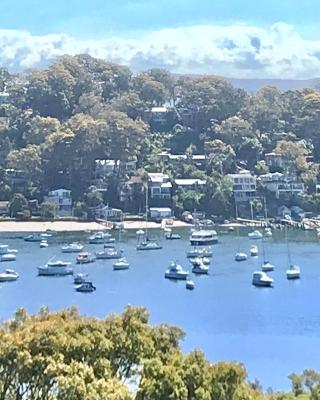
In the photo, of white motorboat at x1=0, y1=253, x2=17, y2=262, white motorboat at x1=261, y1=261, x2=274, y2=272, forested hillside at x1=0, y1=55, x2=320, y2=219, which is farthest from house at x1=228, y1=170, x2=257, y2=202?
white motorboat at x1=0, y1=253, x2=17, y2=262

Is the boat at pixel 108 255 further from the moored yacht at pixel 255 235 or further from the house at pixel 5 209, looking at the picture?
the house at pixel 5 209

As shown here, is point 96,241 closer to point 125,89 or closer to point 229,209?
point 229,209

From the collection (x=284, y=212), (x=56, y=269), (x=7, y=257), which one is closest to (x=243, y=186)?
(x=284, y=212)

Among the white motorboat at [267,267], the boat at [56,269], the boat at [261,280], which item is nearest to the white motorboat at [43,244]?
the boat at [56,269]

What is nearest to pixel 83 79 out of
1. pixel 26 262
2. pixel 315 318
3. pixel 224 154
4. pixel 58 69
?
pixel 58 69

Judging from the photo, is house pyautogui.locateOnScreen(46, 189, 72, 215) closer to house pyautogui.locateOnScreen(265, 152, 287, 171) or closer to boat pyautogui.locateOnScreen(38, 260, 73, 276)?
house pyautogui.locateOnScreen(265, 152, 287, 171)

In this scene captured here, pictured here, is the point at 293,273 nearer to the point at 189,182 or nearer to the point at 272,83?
the point at 189,182
